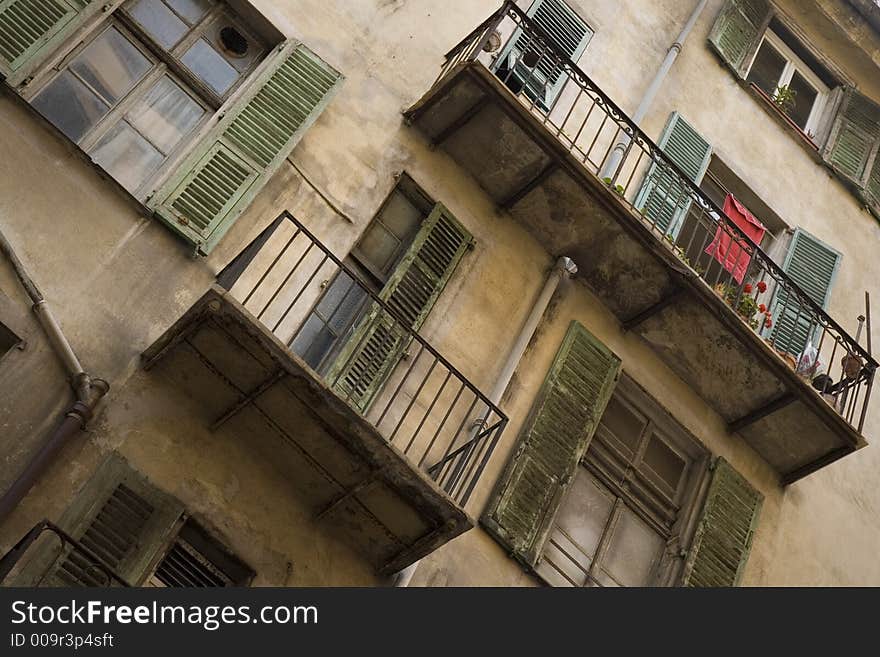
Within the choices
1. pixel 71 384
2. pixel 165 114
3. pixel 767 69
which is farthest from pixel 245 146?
pixel 767 69

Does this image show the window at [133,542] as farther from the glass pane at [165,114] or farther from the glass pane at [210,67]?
the glass pane at [210,67]

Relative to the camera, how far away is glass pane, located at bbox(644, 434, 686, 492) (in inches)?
486

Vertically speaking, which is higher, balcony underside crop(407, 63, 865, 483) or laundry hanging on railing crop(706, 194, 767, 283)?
laundry hanging on railing crop(706, 194, 767, 283)

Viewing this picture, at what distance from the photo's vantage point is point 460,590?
8.89m

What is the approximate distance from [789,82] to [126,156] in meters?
9.27

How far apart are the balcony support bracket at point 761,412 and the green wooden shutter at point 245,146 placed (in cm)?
494

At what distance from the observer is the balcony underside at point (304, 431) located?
905 cm

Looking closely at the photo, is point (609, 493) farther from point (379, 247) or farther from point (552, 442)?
point (379, 247)

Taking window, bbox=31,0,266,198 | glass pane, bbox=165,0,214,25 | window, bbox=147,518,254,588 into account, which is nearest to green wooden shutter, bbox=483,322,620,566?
window, bbox=147,518,254,588

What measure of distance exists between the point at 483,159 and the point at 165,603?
5.88 m

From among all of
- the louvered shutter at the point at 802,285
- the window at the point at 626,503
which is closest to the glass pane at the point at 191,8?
the window at the point at 626,503

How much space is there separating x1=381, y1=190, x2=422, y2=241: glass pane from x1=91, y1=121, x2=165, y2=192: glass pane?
6.84 ft

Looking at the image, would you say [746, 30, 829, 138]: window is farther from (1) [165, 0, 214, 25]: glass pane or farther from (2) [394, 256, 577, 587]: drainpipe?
(1) [165, 0, 214, 25]: glass pane

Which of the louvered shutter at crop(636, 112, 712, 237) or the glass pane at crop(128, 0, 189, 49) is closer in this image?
the glass pane at crop(128, 0, 189, 49)
